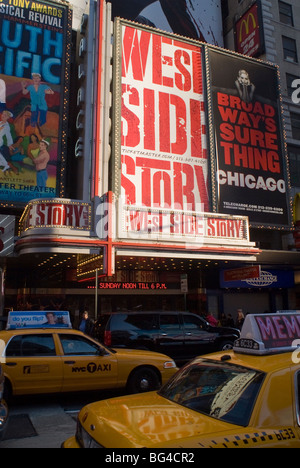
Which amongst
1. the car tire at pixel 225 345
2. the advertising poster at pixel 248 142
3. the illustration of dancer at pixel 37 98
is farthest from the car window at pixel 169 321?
the illustration of dancer at pixel 37 98

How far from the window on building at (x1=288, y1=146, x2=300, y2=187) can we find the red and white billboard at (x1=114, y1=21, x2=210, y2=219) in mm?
8025

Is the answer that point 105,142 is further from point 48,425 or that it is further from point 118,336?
point 48,425

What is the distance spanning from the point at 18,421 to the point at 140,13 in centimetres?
3182

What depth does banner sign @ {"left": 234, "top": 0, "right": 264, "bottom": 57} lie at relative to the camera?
2817cm

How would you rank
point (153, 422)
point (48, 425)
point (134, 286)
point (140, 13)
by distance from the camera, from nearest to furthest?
1. point (153, 422)
2. point (48, 425)
3. point (134, 286)
4. point (140, 13)

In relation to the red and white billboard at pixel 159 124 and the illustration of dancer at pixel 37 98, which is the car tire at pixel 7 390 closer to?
the red and white billboard at pixel 159 124

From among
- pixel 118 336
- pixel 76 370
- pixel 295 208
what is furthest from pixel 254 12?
pixel 76 370

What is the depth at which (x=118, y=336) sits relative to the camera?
471 inches

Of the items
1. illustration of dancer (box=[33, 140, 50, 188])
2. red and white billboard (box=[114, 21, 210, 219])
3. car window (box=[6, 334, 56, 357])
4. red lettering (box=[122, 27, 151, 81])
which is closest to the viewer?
car window (box=[6, 334, 56, 357])

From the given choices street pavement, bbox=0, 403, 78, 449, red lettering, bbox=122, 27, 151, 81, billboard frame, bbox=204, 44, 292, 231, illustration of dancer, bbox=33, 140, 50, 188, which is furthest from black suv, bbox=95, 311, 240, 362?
red lettering, bbox=122, 27, 151, 81

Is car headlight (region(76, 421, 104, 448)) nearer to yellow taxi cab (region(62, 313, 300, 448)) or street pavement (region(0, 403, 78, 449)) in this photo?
yellow taxi cab (region(62, 313, 300, 448))

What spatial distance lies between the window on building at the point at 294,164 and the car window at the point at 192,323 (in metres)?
16.5

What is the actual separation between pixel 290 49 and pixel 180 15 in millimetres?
9603

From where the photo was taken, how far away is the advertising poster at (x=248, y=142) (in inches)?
886
